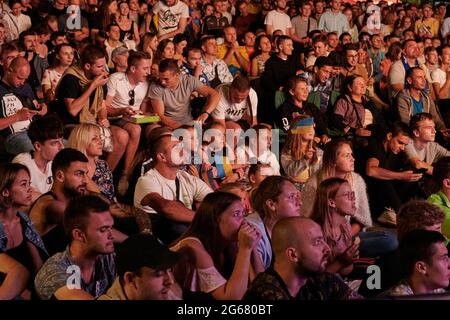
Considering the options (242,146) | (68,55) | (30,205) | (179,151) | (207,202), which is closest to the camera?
(207,202)

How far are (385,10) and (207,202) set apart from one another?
8.21 metres

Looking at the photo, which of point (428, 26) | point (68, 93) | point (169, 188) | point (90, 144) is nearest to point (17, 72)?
point (68, 93)

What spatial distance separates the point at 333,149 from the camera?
202 inches

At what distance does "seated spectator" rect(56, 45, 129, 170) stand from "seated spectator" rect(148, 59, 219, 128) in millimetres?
538

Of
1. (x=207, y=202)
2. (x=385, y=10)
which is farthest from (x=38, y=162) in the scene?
(x=385, y=10)

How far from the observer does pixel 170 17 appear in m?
9.18

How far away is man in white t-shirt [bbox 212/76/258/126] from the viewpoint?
6.80 metres

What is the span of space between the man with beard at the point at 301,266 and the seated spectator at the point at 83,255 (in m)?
0.69

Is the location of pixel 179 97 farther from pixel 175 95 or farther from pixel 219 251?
pixel 219 251

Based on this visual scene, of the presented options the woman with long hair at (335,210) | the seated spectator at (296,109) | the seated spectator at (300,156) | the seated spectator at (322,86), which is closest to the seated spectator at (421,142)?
the seated spectator at (296,109)

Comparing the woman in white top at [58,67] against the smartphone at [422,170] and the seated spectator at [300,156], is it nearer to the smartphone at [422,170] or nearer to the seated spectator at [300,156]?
the seated spectator at [300,156]

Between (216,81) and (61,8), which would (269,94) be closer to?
(216,81)

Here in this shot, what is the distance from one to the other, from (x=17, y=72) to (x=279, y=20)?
483 centimetres

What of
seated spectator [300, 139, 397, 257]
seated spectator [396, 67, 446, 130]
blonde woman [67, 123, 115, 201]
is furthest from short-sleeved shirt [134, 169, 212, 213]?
seated spectator [396, 67, 446, 130]
